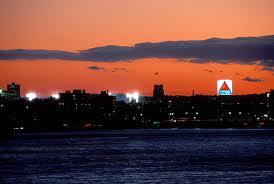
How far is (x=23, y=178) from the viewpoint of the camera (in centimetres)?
7788

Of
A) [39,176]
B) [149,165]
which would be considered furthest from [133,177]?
[149,165]

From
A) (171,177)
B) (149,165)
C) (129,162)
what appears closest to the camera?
(171,177)

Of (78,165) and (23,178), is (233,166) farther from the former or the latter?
(23,178)

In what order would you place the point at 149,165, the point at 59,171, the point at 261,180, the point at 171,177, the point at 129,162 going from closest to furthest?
the point at 261,180 < the point at 171,177 < the point at 59,171 < the point at 149,165 < the point at 129,162

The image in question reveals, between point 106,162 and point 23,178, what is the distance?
88.6ft

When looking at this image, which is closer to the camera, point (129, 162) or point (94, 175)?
point (94, 175)

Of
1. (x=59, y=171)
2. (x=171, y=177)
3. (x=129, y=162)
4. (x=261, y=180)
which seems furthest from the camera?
(x=129, y=162)

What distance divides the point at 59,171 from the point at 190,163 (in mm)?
20904

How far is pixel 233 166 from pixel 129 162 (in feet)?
56.6

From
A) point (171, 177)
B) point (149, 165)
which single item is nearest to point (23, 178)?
point (171, 177)

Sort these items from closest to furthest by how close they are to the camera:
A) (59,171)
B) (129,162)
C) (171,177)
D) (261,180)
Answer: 1. (261,180)
2. (171,177)
3. (59,171)
4. (129,162)

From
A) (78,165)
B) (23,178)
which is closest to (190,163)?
(78,165)

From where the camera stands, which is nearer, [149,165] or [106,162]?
[149,165]

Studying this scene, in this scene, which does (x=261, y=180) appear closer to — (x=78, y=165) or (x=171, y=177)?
(x=171, y=177)
